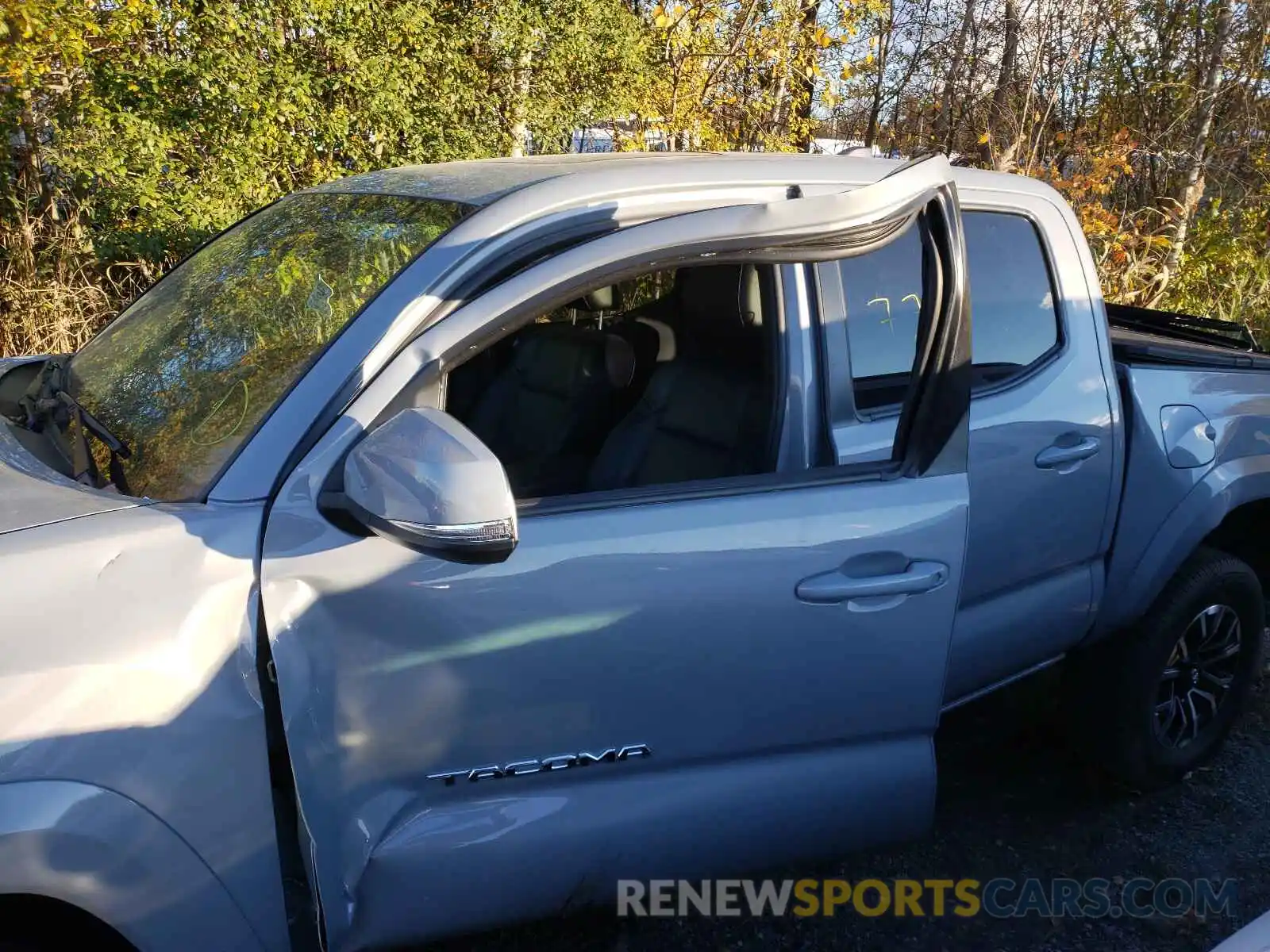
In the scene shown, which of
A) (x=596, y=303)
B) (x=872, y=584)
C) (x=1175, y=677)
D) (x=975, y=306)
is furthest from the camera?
(x=596, y=303)

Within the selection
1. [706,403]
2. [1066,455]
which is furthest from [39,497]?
[1066,455]

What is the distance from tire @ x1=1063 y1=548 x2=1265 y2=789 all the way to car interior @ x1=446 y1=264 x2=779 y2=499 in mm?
1456

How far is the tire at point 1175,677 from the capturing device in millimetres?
3121

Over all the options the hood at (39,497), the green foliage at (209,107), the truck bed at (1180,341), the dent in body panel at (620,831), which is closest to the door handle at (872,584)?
the dent in body panel at (620,831)

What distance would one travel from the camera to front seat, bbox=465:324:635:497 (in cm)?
296

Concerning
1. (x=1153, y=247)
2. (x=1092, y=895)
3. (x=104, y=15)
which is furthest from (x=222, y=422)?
(x=1153, y=247)

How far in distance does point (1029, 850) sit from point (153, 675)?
250 centimetres

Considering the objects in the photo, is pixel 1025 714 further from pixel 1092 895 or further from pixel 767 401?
pixel 767 401

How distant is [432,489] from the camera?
163 centimetres

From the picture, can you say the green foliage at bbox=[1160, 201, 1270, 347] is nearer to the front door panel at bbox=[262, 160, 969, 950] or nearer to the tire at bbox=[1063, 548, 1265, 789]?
the tire at bbox=[1063, 548, 1265, 789]

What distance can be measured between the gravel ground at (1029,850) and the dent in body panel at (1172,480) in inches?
25.0

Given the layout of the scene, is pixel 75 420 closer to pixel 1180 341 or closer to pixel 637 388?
pixel 637 388

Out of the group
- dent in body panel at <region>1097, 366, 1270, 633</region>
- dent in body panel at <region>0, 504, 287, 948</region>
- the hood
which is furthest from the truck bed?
the hood

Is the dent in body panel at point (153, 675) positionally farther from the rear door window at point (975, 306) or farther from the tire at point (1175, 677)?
the tire at point (1175, 677)
